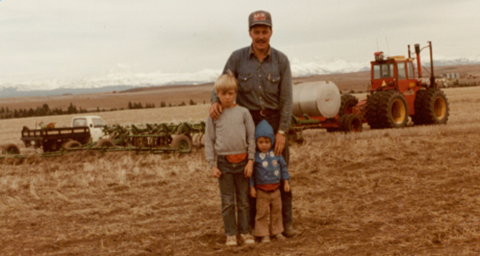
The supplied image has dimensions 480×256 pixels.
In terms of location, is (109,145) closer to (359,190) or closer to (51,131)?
(51,131)

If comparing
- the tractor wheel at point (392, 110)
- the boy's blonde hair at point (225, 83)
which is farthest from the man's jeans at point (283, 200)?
the tractor wheel at point (392, 110)

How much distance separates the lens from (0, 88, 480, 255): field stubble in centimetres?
530

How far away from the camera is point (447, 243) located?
4957 millimetres

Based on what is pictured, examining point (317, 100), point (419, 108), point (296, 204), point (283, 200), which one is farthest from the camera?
point (419, 108)

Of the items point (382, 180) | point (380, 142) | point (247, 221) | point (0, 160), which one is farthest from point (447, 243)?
point (0, 160)

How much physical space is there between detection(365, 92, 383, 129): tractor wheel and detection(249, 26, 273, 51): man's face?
1241 centimetres

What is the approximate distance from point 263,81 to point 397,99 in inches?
505

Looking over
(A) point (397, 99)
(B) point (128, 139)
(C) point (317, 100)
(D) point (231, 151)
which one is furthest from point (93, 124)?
(D) point (231, 151)

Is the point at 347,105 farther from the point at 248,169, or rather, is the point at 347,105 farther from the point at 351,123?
the point at 248,169

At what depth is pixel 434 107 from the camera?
18781 millimetres

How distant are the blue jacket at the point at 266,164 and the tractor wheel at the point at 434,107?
14.1 m

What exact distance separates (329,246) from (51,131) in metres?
14.3

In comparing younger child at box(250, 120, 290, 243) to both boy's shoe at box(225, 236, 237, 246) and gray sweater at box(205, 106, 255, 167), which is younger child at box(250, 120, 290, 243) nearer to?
gray sweater at box(205, 106, 255, 167)

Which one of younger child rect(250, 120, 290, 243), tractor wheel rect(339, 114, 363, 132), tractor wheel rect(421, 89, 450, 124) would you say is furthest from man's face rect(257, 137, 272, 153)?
tractor wheel rect(421, 89, 450, 124)
